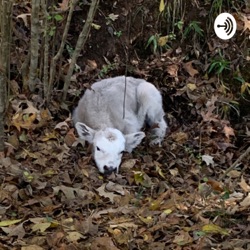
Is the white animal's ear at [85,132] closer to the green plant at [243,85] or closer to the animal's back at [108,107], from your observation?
the animal's back at [108,107]

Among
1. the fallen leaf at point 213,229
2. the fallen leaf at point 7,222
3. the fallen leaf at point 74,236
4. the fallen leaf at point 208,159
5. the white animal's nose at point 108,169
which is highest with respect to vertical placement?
the fallen leaf at point 213,229

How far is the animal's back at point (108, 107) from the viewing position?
741cm

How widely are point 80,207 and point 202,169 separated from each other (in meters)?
2.12

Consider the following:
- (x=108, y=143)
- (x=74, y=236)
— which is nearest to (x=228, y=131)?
(x=108, y=143)

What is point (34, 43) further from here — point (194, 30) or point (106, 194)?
point (194, 30)

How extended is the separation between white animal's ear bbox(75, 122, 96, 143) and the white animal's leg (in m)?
1.02

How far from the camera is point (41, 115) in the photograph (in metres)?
6.80

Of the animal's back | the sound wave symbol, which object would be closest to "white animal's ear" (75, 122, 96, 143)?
the animal's back

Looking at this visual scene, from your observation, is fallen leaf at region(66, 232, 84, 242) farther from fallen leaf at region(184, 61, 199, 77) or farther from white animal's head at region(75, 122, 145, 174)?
fallen leaf at region(184, 61, 199, 77)

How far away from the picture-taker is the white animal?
22.2 feet

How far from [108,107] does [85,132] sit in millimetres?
635

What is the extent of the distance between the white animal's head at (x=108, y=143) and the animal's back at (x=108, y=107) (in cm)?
30

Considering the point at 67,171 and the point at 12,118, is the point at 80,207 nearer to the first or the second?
the point at 67,171

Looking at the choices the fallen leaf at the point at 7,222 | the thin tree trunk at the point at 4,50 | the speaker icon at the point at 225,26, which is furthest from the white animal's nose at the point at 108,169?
the speaker icon at the point at 225,26
